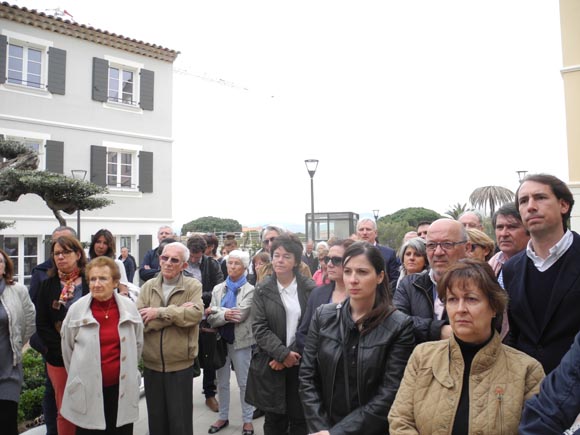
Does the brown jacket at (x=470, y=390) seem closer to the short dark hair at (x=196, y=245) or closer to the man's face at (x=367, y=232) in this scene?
the man's face at (x=367, y=232)

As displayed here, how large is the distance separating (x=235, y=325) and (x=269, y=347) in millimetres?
1344

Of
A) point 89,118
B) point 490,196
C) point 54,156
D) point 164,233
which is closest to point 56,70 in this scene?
point 89,118

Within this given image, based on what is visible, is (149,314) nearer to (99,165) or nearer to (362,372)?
(362,372)

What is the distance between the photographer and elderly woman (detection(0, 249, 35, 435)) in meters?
3.53

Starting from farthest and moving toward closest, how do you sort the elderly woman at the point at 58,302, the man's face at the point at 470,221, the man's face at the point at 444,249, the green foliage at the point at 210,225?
the green foliage at the point at 210,225
the man's face at the point at 470,221
the elderly woman at the point at 58,302
the man's face at the point at 444,249

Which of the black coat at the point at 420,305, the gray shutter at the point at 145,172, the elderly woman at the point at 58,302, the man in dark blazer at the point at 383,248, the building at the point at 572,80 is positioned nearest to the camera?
the black coat at the point at 420,305

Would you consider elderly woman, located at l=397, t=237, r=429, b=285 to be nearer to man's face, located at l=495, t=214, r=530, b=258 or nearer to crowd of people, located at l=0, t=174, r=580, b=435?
crowd of people, located at l=0, t=174, r=580, b=435

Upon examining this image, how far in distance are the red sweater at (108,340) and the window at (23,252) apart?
1363 cm

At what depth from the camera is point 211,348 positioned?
515 cm

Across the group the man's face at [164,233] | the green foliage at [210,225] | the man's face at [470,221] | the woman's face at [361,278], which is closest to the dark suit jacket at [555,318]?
the woman's face at [361,278]

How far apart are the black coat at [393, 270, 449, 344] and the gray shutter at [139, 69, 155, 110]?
16892mm

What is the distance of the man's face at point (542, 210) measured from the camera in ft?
8.18

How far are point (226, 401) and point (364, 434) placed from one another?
2.99m

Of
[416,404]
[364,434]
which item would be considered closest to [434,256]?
[416,404]
